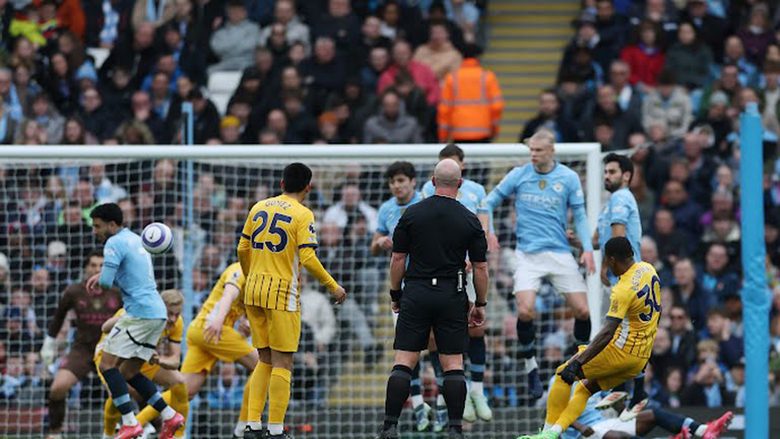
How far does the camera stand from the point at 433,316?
Result: 12039 mm

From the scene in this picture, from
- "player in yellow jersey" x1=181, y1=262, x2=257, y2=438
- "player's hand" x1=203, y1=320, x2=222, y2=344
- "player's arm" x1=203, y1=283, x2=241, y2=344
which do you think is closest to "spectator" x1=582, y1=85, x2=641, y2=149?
"player in yellow jersey" x1=181, y1=262, x2=257, y2=438

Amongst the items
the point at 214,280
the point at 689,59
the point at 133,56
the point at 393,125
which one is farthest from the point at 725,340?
the point at 133,56

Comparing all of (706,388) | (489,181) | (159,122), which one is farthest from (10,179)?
(706,388)

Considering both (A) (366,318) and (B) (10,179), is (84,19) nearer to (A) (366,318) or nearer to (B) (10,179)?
(B) (10,179)

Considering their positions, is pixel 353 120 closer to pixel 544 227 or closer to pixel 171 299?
pixel 171 299

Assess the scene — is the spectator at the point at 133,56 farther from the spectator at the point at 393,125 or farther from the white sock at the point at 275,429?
the white sock at the point at 275,429

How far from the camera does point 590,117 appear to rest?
18781 millimetres

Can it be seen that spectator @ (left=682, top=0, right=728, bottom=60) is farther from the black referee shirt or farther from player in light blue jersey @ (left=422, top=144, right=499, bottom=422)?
the black referee shirt

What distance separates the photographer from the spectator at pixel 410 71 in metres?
19.2

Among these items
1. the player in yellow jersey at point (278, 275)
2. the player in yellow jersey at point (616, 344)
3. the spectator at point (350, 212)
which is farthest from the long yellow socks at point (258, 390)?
the spectator at point (350, 212)

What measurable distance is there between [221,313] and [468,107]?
579 cm

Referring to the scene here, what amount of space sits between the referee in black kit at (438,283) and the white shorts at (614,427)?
1881 millimetres

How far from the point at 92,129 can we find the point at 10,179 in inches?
79.1

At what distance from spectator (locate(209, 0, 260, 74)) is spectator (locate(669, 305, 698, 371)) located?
6.70 m
